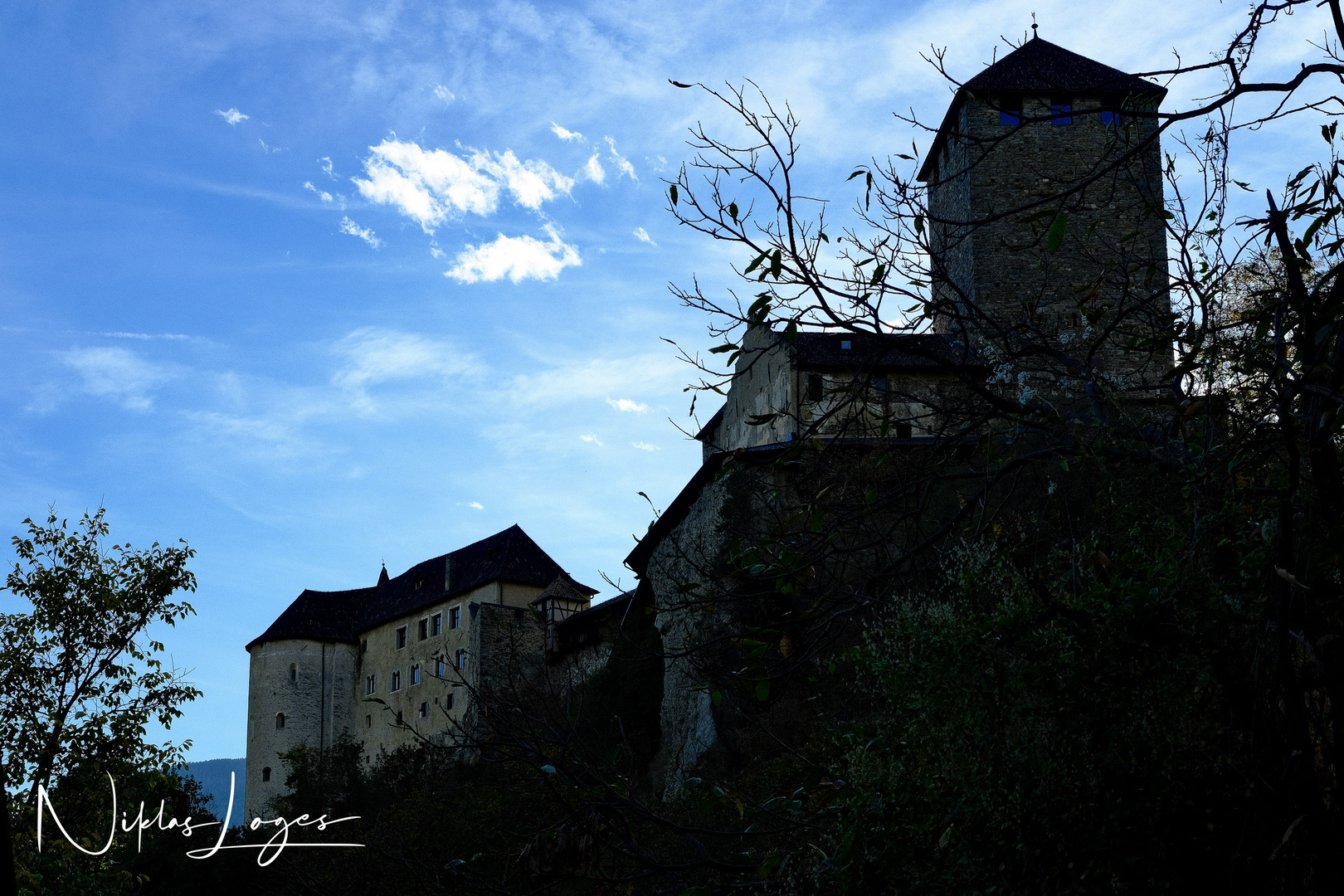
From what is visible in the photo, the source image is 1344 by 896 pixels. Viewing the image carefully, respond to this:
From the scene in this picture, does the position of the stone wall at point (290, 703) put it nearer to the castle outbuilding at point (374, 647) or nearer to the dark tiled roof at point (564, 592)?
the castle outbuilding at point (374, 647)

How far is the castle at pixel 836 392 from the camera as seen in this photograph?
6.47 meters

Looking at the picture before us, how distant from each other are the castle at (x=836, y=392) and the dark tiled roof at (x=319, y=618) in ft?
0.30

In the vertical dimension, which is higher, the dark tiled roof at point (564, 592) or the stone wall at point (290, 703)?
the dark tiled roof at point (564, 592)

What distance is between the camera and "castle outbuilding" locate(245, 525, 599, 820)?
46.5 m

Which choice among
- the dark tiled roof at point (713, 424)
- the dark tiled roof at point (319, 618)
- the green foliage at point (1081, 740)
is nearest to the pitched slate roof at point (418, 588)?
the dark tiled roof at point (319, 618)

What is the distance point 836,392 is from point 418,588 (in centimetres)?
4727

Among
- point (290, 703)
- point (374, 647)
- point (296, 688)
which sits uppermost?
point (374, 647)

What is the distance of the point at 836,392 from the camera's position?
5555 mm

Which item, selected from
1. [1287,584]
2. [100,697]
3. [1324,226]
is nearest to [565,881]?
[1287,584]

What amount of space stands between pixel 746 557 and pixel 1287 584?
202 cm

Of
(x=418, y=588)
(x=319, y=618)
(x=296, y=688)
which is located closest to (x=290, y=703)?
(x=296, y=688)

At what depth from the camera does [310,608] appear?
178 feet

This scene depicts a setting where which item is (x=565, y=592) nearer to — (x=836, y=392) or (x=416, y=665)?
(x=416, y=665)

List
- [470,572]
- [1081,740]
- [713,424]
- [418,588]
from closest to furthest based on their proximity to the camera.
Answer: [1081,740] → [713,424] → [470,572] → [418,588]
